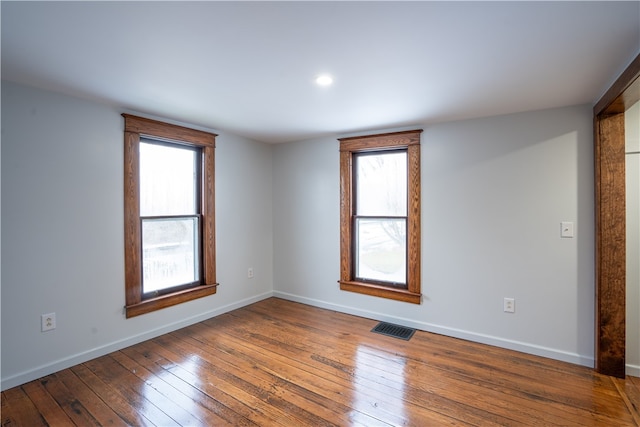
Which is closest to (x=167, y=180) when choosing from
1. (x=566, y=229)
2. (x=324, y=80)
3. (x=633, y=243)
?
(x=324, y=80)

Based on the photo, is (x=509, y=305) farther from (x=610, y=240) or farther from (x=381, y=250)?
(x=381, y=250)

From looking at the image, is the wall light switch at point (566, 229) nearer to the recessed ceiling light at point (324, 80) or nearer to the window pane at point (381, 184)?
the window pane at point (381, 184)

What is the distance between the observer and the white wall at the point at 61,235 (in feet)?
7.28

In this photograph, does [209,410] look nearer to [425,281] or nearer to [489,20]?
A: [425,281]

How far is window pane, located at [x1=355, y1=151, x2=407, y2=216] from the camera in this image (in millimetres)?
3518

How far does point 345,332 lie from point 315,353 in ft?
1.86

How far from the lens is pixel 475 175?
304 centimetres

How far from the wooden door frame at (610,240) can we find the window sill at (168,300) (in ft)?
12.3

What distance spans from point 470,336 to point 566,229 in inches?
52.7

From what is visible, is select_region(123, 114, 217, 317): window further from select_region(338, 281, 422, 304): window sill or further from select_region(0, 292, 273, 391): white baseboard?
select_region(338, 281, 422, 304): window sill

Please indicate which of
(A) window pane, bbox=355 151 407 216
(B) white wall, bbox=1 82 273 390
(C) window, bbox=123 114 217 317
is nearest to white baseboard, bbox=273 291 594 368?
(A) window pane, bbox=355 151 407 216

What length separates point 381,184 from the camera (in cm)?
367

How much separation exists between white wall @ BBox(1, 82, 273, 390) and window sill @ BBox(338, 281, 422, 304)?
2.06m

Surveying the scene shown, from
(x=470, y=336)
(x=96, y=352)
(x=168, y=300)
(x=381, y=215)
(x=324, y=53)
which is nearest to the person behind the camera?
(x=324, y=53)
